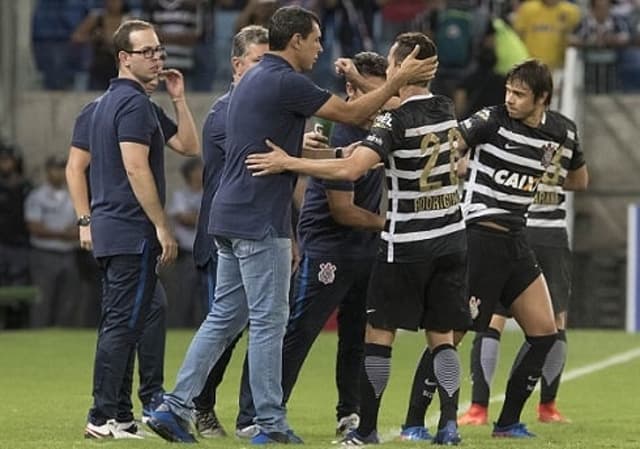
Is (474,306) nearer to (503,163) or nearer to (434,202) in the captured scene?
(503,163)

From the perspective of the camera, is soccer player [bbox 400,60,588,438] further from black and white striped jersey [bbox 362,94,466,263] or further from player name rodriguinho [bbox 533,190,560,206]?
player name rodriguinho [bbox 533,190,560,206]

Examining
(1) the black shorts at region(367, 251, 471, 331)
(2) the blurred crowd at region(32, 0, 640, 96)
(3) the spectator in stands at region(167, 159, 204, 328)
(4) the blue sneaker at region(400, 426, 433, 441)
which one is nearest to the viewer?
(1) the black shorts at region(367, 251, 471, 331)

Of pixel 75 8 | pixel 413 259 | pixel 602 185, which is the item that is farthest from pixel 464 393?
pixel 75 8

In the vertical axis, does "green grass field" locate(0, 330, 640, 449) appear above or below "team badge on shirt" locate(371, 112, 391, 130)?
below

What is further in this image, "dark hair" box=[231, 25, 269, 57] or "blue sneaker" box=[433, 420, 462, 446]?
"dark hair" box=[231, 25, 269, 57]

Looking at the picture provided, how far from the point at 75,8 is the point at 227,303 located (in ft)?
48.4

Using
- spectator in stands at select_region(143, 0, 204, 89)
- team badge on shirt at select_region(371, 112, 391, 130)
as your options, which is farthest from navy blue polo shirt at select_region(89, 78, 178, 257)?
spectator in stands at select_region(143, 0, 204, 89)

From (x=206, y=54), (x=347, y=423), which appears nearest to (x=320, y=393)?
(x=347, y=423)

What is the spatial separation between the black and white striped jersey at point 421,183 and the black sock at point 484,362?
1824 mm

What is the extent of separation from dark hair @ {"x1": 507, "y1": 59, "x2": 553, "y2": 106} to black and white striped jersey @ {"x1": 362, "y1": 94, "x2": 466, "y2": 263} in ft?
2.69

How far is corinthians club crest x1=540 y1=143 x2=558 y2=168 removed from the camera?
10.5m

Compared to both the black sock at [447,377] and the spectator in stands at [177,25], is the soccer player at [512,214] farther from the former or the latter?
the spectator in stands at [177,25]

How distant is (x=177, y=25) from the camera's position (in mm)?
22828

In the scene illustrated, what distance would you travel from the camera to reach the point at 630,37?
2258 centimetres
